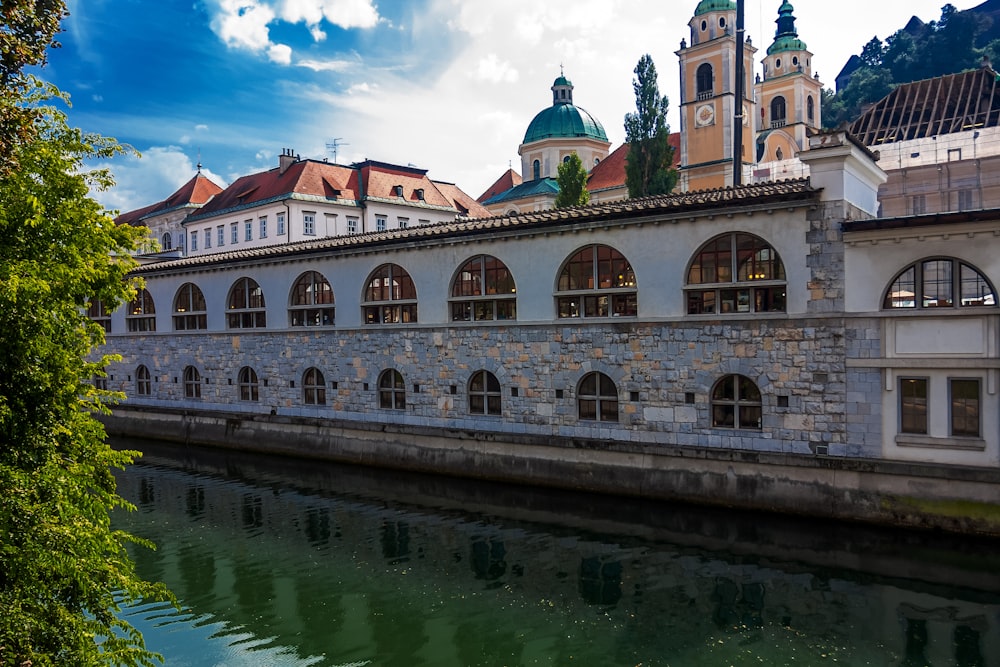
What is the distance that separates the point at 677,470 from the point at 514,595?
671 cm

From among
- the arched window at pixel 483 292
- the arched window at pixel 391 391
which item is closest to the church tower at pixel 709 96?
the arched window at pixel 483 292

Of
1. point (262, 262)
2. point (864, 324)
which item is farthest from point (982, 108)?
point (262, 262)

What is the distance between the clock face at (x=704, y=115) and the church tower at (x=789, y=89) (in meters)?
14.3

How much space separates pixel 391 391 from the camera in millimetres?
24297

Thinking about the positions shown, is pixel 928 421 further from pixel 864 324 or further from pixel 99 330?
pixel 99 330

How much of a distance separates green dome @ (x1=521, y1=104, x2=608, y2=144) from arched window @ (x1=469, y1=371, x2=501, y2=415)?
4930cm

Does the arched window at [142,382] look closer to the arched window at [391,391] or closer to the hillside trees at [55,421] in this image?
the arched window at [391,391]

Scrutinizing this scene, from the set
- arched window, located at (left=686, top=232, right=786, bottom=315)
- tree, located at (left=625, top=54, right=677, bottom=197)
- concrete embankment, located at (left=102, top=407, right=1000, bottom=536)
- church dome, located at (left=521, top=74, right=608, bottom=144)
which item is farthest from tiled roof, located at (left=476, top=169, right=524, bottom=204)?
arched window, located at (left=686, top=232, right=786, bottom=315)

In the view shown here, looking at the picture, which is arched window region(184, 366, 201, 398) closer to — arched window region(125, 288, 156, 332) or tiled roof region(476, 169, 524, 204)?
arched window region(125, 288, 156, 332)

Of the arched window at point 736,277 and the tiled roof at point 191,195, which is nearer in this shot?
the arched window at point 736,277

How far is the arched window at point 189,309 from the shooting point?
30.4m

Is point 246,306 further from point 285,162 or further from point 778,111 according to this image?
point 778,111

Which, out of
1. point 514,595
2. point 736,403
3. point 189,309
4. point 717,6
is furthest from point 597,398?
point 717,6

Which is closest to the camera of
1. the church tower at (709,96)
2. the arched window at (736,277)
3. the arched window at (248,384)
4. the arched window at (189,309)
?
the arched window at (736,277)
